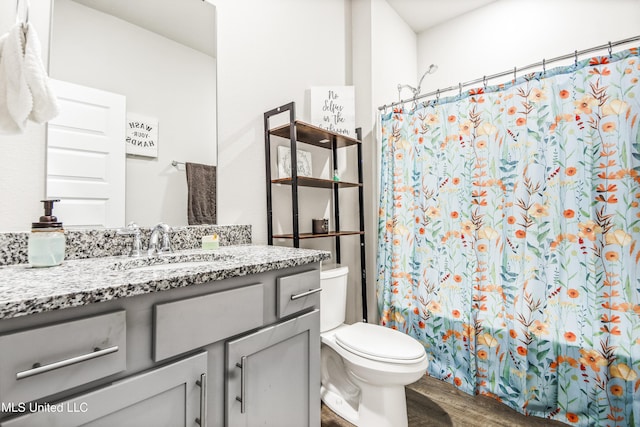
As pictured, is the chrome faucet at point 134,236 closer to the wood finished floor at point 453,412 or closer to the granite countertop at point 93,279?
the granite countertop at point 93,279

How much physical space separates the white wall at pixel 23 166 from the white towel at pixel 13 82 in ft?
0.58

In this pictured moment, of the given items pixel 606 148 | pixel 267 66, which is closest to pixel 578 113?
pixel 606 148

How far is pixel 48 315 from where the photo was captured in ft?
1.84

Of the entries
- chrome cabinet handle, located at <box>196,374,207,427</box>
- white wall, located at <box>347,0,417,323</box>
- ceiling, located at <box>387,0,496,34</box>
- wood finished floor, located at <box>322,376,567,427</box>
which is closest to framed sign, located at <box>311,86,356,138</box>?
white wall, located at <box>347,0,417,323</box>

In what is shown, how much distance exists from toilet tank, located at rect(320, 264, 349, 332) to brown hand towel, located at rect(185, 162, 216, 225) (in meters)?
0.68

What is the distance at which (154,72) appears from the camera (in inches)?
50.7

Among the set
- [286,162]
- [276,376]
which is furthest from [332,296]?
[286,162]

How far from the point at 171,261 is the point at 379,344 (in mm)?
1019

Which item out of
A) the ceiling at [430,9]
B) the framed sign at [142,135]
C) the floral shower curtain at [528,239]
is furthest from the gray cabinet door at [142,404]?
the ceiling at [430,9]

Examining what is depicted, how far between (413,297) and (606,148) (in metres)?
1.28

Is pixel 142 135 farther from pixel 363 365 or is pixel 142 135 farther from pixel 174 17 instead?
pixel 363 365

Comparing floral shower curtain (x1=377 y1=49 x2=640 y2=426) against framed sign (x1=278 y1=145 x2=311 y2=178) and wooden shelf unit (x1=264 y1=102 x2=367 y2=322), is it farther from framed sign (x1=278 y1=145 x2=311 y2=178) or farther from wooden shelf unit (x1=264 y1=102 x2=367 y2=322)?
framed sign (x1=278 y1=145 x2=311 y2=178)

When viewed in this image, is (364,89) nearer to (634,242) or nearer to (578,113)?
(578,113)

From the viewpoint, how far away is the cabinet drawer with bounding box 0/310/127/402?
51 cm
